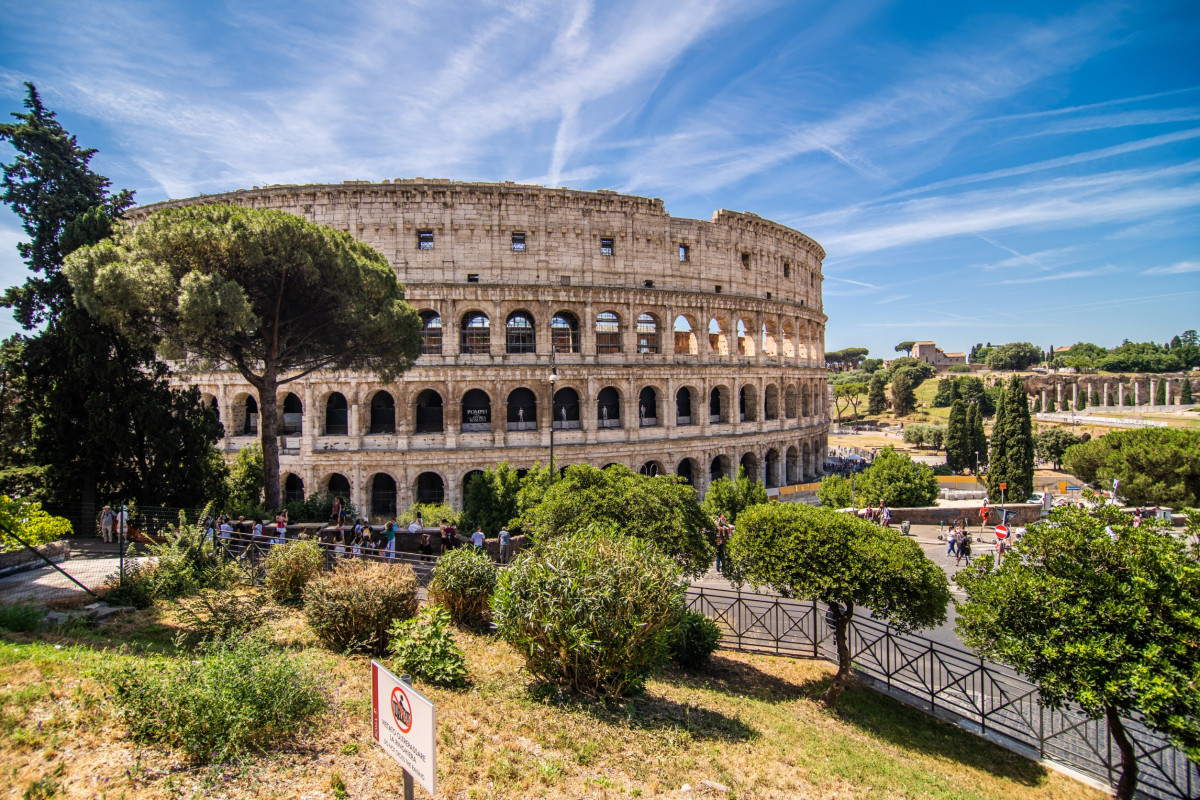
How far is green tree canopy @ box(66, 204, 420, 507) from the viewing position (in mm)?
13531

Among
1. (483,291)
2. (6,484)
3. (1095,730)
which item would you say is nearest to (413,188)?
(483,291)

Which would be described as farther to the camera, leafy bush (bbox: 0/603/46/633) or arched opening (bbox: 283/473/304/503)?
arched opening (bbox: 283/473/304/503)

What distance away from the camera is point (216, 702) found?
520 cm

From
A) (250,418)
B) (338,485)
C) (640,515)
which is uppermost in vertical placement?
(250,418)

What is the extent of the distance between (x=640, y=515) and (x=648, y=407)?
57.3ft

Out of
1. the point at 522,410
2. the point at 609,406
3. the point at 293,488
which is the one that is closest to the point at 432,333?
the point at 522,410

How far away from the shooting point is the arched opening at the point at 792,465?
3475 centimetres

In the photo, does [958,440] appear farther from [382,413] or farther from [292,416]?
[292,416]

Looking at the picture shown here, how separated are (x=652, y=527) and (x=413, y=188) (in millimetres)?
20642

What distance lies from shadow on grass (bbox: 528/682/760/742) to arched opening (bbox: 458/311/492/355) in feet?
65.0

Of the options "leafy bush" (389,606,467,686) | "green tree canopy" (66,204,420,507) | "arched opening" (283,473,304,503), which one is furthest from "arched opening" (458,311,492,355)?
"leafy bush" (389,606,467,686)

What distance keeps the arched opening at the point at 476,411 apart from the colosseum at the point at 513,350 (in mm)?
72

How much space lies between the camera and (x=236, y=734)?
5098 mm

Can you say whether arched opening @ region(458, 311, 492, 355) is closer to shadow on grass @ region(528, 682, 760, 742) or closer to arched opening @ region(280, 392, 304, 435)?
arched opening @ region(280, 392, 304, 435)
